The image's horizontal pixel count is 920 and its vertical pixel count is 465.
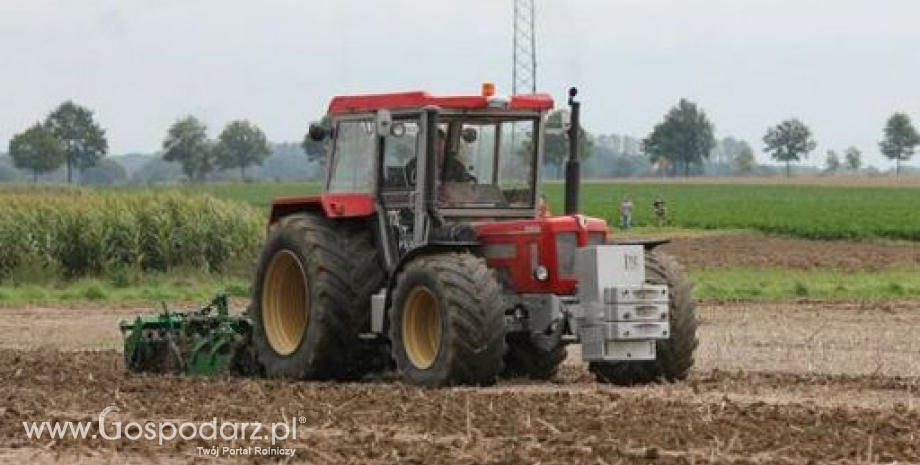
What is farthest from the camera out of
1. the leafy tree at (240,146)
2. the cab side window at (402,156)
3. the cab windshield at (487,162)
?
the leafy tree at (240,146)

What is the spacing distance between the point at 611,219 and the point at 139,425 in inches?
2011

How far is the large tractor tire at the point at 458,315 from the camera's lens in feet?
44.7

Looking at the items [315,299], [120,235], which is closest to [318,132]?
[315,299]

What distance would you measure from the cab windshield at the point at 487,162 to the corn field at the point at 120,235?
1834cm

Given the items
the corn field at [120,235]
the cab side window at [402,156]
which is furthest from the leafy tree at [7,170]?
the cab side window at [402,156]

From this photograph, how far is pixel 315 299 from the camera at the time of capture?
48.8 feet

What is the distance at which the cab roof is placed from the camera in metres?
15.0

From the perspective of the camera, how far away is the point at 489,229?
14766mm

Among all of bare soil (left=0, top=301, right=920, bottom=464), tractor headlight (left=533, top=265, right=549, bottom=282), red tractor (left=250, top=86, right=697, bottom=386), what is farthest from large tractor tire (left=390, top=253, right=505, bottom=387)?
tractor headlight (left=533, top=265, right=549, bottom=282)

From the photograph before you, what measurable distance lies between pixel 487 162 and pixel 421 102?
895mm

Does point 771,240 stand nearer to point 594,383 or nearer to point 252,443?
point 594,383

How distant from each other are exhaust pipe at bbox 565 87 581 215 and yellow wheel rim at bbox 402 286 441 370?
1.80 metres

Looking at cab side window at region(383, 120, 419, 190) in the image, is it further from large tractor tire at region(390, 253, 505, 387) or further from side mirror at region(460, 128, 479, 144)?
large tractor tire at region(390, 253, 505, 387)

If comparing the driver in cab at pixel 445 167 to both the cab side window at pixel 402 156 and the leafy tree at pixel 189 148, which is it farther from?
the leafy tree at pixel 189 148
